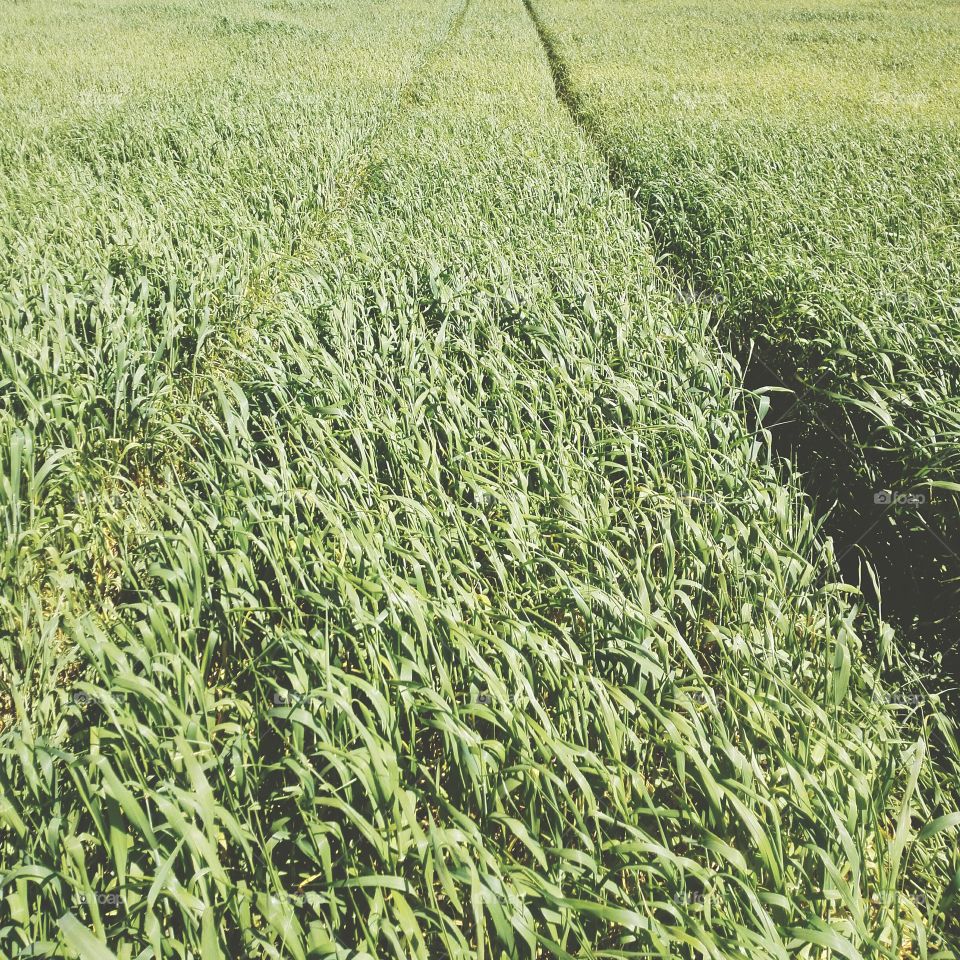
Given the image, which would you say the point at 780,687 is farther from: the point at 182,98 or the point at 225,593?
the point at 182,98

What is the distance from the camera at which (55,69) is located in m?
13.1

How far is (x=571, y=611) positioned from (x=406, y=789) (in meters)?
0.85

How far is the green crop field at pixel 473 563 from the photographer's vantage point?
5.65 ft

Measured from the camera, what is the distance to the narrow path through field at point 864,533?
310 cm

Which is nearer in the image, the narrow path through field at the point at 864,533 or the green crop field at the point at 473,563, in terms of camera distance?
the green crop field at the point at 473,563

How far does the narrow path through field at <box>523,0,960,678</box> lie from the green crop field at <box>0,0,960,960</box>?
2 cm

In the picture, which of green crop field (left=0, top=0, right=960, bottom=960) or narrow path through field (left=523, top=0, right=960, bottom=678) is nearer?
green crop field (left=0, top=0, right=960, bottom=960)

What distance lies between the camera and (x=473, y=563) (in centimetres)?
260

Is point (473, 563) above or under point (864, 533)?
above

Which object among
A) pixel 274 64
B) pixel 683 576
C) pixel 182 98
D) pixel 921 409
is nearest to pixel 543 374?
pixel 683 576

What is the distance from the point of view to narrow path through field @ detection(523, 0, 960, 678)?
3.10 metres

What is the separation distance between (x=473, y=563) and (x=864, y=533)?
2105 mm

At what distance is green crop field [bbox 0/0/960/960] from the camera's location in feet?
5.65

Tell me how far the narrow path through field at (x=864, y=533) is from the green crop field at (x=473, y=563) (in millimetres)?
24
